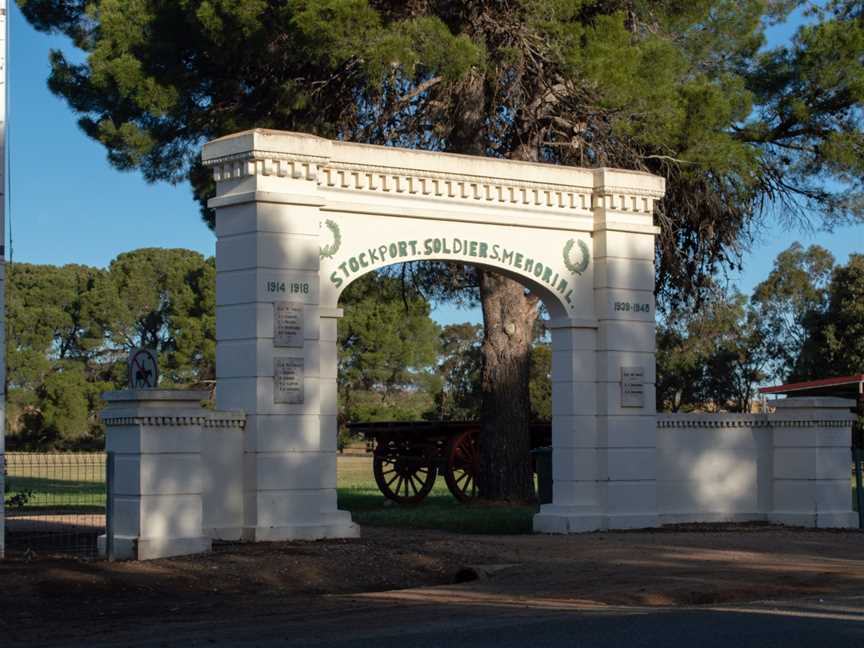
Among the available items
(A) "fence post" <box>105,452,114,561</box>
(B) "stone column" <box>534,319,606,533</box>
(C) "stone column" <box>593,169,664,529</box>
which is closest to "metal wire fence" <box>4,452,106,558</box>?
(A) "fence post" <box>105,452,114,561</box>

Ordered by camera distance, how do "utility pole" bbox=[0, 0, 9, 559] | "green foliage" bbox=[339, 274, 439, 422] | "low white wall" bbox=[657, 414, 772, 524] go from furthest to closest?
"green foliage" bbox=[339, 274, 439, 422]
"low white wall" bbox=[657, 414, 772, 524]
"utility pole" bbox=[0, 0, 9, 559]

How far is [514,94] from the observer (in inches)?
960

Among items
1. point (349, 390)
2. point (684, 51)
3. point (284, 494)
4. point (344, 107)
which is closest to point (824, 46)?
point (684, 51)

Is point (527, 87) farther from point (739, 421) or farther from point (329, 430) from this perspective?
point (329, 430)

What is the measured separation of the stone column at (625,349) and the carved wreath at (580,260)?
161 millimetres

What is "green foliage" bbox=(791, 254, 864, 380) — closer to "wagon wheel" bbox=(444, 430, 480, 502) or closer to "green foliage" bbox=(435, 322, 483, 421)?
"green foliage" bbox=(435, 322, 483, 421)

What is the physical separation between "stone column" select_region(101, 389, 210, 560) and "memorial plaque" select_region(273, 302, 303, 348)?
1.69m

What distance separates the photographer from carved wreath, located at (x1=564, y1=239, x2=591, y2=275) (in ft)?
62.1

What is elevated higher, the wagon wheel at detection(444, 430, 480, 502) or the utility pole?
the utility pole

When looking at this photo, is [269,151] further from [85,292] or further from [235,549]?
[85,292]

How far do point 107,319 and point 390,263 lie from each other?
59.4 m

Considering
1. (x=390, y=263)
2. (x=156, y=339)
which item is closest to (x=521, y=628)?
(x=390, y=263)

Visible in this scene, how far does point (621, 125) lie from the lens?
23.4m

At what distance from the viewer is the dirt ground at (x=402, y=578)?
11.9 metres
